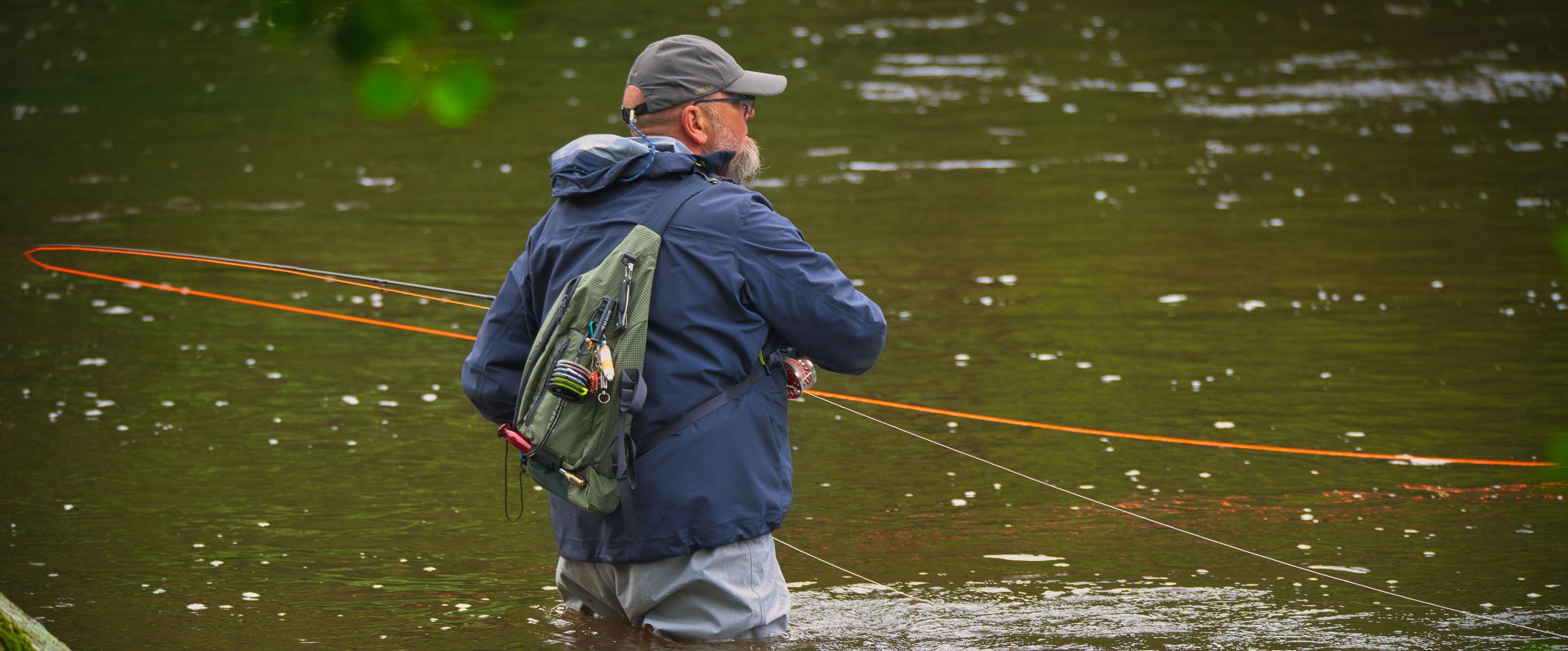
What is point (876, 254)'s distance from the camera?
10.9 metres

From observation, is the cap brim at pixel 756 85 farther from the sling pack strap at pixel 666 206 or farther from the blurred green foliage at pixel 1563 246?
the blurred green foliage at pixel 1563 246

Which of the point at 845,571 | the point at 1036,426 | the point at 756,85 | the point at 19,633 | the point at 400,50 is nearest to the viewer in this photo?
the point at 400,50

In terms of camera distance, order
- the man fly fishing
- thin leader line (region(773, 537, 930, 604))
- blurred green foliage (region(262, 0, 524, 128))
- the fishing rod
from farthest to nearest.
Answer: thin leader line (region(773, 537, 930, 604))
the fishing rod
the man fly fishing
blurred green foliage (region(262, 0, 524, 128))

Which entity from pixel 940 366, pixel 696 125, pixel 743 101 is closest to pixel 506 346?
pixel 696 125

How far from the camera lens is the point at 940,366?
8117mm

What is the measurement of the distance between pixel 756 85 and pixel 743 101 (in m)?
0.04

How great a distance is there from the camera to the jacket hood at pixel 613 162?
11.6 feet

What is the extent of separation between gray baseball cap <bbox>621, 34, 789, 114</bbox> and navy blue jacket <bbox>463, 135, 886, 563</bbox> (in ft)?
0.44

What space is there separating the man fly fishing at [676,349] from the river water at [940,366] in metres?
0.35

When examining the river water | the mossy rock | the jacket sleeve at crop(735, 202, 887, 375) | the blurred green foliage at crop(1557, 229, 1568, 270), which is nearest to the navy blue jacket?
the jacket sleeve at crop(735, 202, 887, 375)

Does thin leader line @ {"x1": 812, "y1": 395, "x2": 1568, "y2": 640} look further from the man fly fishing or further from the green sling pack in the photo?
the green sling pack

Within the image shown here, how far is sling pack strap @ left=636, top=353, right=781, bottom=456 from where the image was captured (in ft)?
11.6

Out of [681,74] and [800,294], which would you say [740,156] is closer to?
[681,74]

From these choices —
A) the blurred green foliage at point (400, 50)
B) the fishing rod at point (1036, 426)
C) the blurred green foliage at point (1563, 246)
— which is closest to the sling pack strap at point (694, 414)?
the fishing rod at point (1036, 426)
